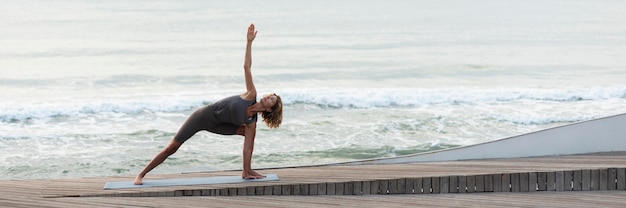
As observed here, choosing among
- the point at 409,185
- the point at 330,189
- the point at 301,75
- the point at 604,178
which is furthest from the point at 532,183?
the point at 301,75

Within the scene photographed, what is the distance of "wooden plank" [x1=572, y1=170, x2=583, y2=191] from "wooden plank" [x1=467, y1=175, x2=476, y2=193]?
0.54 meters

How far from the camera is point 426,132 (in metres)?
14.5

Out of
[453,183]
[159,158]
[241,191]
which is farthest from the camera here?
[159,158]

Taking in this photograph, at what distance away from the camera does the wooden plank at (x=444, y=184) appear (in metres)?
5.21

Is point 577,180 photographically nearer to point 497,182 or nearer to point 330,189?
point 497,182

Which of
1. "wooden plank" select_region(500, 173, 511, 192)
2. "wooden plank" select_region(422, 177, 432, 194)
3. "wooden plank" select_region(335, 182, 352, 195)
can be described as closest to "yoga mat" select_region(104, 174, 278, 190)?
"wooden plank" select_region(335, 182, 352, 195)

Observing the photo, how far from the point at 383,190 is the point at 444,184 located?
1.07ft

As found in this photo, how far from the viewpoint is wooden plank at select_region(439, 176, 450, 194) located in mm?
5207

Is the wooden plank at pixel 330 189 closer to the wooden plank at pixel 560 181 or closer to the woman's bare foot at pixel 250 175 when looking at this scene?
the woman's bare foot at pixel 250 175

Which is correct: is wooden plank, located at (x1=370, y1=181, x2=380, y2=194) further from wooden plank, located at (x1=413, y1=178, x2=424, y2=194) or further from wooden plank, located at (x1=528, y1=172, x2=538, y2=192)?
wooden plank, located at (x1=528, y1=172, x2=538, y2=192)

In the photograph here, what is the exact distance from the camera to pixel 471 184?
17.2ft

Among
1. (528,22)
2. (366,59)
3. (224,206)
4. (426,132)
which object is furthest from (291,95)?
(528,22)

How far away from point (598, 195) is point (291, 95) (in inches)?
541

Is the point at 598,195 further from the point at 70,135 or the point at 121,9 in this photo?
the point at 121,9
